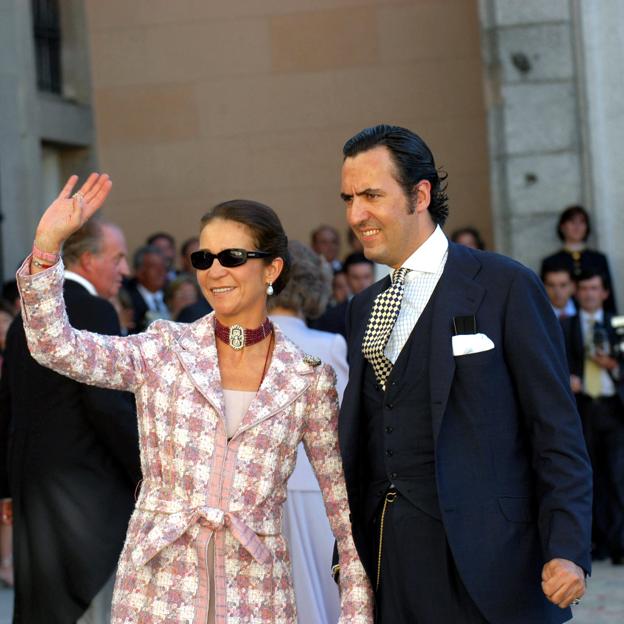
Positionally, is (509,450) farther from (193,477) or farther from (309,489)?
(309,489)

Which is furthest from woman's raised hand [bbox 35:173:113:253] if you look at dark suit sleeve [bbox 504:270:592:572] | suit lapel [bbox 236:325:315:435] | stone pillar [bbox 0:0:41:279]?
stone pillar [bbox 0:0:41:279]

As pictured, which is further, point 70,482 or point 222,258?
point 70,482

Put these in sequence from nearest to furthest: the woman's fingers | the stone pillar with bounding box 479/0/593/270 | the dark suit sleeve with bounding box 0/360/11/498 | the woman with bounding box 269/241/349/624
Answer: the woman's fingers, the woman with bounding box 269/241/349/624, the dark suit sleeve with bounding box 0/360/11/498, the stone pillar with bounding box 479/0/593/270

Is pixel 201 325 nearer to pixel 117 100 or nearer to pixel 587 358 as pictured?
pixel 587 358

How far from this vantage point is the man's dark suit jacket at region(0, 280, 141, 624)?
5633mm

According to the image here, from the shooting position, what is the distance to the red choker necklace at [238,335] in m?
4.12

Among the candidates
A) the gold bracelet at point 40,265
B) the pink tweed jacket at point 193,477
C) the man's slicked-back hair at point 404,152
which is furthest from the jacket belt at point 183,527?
the man's slicked-back hair at point 404,152

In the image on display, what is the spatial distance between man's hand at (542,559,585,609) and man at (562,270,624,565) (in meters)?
5.76

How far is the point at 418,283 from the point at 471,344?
1.06 ft

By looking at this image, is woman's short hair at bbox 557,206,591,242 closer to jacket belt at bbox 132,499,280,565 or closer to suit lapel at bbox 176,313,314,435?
suit lapel at bbox 176,313,314,435

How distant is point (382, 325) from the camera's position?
4074 millimetres

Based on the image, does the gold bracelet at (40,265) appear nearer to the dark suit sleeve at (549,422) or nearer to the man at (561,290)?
the dark suit sleeve at (549,422)

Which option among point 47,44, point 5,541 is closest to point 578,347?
point 5,541

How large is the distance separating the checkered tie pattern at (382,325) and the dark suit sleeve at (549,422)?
340 millimetres
